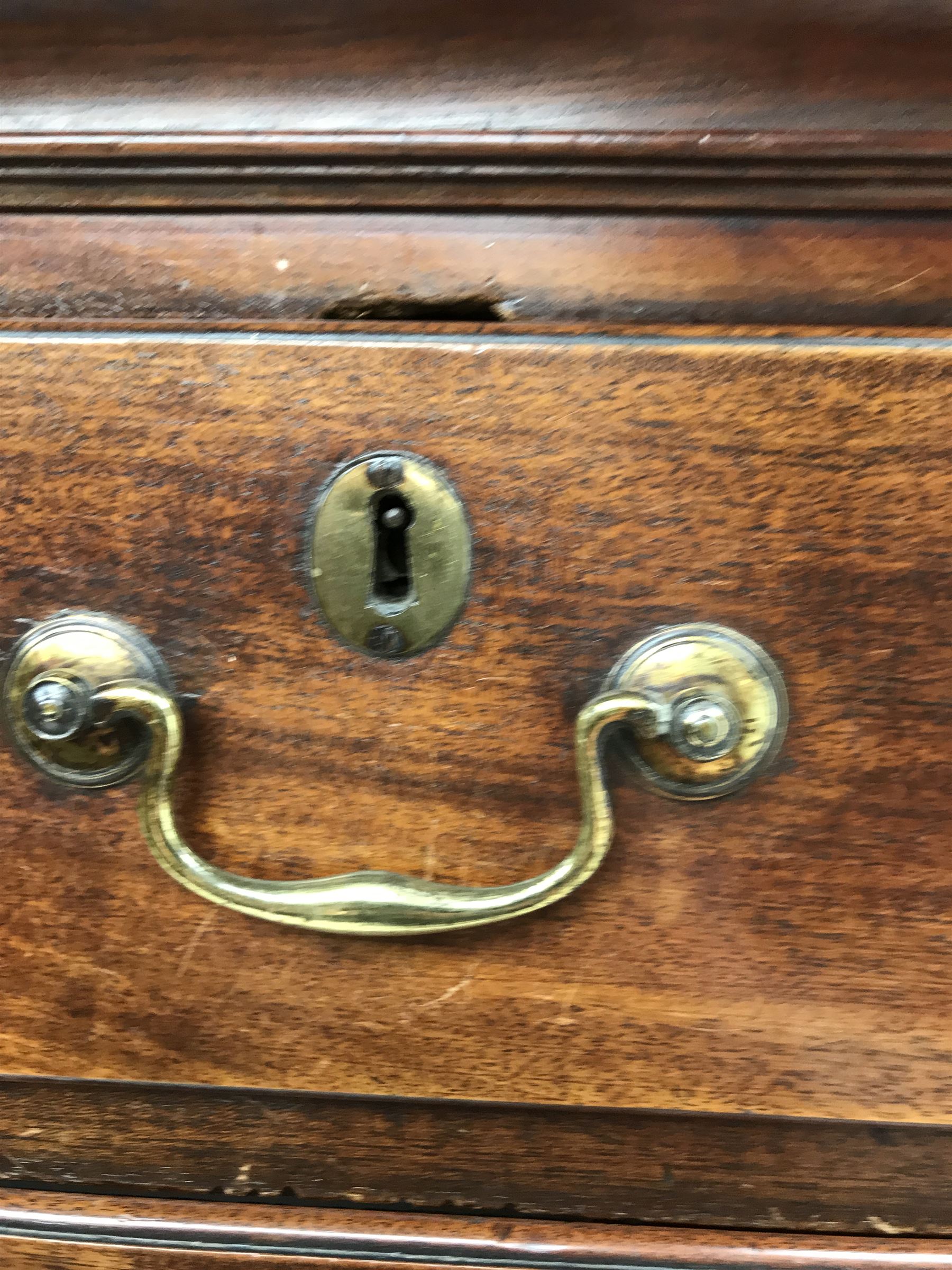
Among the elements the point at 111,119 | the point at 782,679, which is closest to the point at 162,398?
the point at 111,119

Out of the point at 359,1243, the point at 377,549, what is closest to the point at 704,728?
the point at 377,549

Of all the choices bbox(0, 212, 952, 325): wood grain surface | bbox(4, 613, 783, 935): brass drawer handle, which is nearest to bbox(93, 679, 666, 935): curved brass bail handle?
bbox(4, 613, 783, 935): brass drawer handle

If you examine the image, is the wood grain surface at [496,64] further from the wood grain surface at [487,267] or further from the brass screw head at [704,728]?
the brass screw head at [704,728]

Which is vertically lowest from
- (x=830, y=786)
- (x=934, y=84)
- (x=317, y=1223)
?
(x=317, y=1223)

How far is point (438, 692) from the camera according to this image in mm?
271

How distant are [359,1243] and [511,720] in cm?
19

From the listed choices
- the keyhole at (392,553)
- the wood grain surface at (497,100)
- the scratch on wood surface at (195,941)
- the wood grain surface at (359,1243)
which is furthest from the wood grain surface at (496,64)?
the wood grain surface at (359,1243)

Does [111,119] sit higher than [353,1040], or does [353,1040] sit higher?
[111,119]

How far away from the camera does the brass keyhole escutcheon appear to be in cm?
A: 26

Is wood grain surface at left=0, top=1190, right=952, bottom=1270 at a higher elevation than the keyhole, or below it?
below

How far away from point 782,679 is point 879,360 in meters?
0.09

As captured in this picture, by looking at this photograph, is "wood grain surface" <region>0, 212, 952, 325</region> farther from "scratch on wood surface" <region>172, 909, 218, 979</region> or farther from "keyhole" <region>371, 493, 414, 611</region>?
"scratch on wood surface" <region>172, 909, 218, 979</region>

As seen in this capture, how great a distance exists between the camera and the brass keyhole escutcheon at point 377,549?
0.26 meters

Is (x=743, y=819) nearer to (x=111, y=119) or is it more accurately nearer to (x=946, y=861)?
(x=946, y=861)
